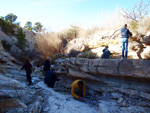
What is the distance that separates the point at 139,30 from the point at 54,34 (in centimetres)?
744

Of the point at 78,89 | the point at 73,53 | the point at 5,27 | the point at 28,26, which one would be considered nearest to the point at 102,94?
the point at 78,89

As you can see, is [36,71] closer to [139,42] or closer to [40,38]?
[40,38]

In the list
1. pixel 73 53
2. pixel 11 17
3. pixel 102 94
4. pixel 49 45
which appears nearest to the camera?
pixel 102 94

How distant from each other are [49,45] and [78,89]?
662 cm

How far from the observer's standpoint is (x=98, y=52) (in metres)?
8.84

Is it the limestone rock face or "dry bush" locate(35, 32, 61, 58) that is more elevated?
"dry bush" locate(35, 32, 61, 58)

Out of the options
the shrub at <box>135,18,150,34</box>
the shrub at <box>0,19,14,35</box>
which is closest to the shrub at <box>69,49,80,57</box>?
the shrub at <box>135,18,150,34</box>

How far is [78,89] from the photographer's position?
611 cm

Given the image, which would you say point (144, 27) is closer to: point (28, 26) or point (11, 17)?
point (11, 17)

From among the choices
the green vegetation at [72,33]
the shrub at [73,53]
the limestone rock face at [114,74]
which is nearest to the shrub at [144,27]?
the limestone rock face at [114,74]

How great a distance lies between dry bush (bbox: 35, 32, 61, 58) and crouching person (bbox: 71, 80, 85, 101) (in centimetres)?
622

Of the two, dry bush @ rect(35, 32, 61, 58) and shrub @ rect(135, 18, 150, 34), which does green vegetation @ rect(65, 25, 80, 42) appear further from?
shrub @ rect(135, 18, 150, 34)

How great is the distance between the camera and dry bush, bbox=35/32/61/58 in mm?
11703

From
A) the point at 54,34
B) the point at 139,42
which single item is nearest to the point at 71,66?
the point at 139,42
